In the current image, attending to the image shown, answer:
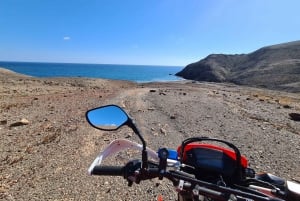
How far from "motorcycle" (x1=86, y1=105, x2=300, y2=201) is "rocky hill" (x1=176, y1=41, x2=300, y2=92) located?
64387 millimetres

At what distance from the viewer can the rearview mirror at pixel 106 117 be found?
2.46m

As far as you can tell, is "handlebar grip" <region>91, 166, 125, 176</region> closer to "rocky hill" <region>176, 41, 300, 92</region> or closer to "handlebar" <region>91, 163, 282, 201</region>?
"handlebar" <region>91, 163, 282, 201</region>

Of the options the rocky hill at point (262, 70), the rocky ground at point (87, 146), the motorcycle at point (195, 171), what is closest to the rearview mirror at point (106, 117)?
the motorcycle at point (195, 171)

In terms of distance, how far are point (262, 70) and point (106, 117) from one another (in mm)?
97228

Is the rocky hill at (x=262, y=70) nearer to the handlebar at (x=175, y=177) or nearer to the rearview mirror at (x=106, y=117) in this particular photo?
the rearview mirror at (x=106, y=117)

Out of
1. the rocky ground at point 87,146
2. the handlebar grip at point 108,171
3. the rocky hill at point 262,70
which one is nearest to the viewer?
the handlebar grip at point 108,171

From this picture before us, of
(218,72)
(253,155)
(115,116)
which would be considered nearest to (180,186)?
(115,116)

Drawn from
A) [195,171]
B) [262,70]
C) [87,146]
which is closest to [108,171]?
[195,171]

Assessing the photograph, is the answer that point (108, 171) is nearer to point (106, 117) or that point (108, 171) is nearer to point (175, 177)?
point (175, 177)

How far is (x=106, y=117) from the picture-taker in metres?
2.59

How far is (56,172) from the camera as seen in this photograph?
6.56 m

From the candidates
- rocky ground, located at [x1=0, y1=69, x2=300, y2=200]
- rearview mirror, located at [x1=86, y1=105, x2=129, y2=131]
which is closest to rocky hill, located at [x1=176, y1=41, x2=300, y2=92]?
rocky ground, located at [x1=0, y1=69, x2=300, y2=200]

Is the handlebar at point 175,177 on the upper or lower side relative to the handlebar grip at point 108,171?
upper

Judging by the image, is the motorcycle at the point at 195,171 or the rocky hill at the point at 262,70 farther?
the rocky hill at the point at 262,70
